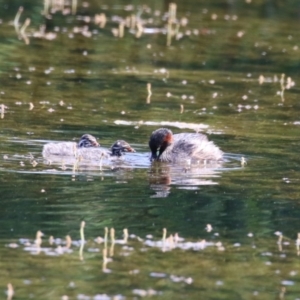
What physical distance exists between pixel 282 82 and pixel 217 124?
3837 mm

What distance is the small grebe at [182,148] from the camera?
43.6ft

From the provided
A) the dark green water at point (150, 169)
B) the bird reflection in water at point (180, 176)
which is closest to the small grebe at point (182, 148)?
the bird reflection in water at point (180, 176)

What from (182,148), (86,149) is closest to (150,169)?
(86,149)

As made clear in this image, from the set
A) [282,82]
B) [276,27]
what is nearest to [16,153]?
[282,82]

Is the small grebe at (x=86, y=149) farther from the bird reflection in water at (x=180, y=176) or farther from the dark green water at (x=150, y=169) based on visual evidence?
the bird reflection in water at (x=180, y=176)

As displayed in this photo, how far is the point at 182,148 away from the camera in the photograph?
13.6m

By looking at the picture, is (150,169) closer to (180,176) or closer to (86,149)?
(180,176)

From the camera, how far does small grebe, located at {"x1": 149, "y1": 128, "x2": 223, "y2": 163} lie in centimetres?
1329

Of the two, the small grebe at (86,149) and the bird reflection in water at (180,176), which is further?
the small grebe at (86,149)

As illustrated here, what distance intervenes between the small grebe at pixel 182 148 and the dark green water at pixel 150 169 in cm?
25

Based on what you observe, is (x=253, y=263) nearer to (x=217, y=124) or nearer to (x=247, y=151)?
(x=247, y=151)

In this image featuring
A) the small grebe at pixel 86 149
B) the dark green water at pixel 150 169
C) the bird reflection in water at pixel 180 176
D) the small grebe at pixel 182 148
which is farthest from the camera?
the small grebe at pixel 182 148

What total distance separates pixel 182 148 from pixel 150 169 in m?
0.93

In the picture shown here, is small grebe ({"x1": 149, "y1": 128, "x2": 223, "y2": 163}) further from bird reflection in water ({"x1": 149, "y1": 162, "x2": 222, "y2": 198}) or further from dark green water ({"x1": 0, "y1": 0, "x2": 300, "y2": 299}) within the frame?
dark green water ({"x1": 0, "y1": 0, "x2": 300, "y2": 299})
